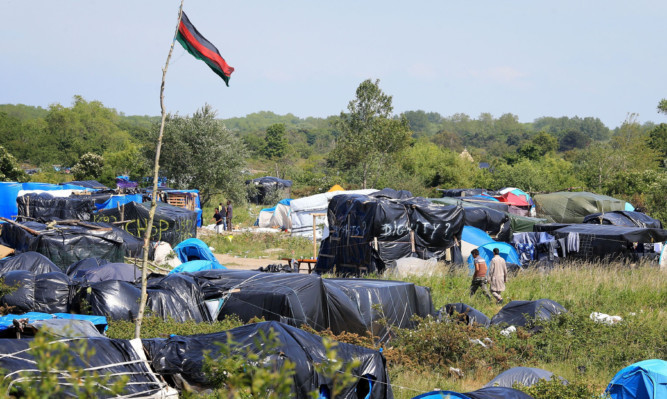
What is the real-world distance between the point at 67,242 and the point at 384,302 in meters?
9.96

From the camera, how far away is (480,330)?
32.1 ft

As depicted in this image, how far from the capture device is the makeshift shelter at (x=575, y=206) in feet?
87.1

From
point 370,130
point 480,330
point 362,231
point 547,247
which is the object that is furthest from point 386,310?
point 370,130

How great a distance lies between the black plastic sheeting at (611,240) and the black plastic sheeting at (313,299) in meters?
8.29

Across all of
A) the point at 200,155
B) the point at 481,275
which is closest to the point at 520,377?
the point at 481,275

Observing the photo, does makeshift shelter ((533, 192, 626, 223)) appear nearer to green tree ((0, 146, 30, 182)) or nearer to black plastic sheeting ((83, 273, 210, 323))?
black plastic sheeting ((83, 273, 210, 323))

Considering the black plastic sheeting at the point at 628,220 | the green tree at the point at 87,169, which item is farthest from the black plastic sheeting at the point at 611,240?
the green tree at the point at 87,169

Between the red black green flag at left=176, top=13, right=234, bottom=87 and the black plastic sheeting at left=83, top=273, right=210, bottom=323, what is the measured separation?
399 cm

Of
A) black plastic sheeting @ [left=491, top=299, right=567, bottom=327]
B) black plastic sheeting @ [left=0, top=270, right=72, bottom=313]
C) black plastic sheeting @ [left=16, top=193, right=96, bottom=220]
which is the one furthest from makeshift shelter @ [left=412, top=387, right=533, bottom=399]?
black plastic sheeting @ [left=16, top=193, right=96, bottom=220]

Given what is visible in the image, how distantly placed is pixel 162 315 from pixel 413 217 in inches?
347

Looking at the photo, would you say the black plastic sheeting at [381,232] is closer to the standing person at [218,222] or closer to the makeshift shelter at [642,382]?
the makeshift shelter at [642,382]

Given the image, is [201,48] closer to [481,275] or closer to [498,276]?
[498,276]

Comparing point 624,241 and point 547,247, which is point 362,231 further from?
point 624,241

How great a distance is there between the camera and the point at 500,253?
17.1 m
